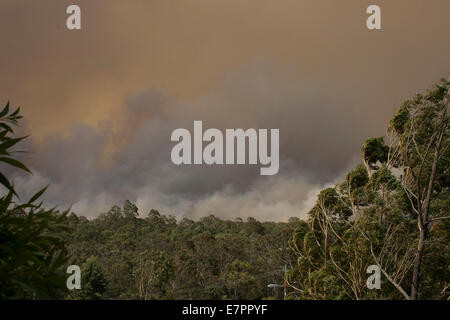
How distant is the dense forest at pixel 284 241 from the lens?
1.83 meters

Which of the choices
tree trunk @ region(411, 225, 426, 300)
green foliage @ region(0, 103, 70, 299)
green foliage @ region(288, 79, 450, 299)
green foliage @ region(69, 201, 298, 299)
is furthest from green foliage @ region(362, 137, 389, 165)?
green foliage @ region(0, 103, 70, 299)

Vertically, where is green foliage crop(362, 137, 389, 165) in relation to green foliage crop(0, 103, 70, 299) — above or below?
above

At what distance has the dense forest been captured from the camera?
5.99ft

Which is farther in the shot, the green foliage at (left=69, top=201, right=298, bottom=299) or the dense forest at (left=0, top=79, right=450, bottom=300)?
the green foliage at (left=69, top=201, right=298, bottom=299)

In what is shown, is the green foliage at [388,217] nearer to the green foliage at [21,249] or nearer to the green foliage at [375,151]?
the green foliage at [375,151]

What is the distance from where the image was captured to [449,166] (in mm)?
9125

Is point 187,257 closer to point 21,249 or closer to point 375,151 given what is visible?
point 375,151

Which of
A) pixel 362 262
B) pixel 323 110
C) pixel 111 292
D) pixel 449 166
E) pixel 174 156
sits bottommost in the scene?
pixel 111 292

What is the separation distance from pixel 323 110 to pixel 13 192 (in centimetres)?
861

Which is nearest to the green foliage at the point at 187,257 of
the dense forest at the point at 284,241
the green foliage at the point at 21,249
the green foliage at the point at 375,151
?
the dense forest at the point at 284,241

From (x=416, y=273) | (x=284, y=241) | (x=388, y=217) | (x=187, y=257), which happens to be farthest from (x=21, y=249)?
(x=187, y=257)

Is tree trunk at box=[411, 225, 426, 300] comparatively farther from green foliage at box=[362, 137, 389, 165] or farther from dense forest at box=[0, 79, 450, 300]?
green foliage at box=[362, 137, 389, 165]
